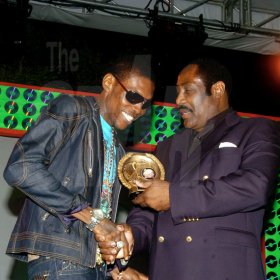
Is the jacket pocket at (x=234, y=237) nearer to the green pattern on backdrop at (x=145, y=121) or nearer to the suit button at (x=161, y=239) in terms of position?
the suit button at (x=161, y=239)

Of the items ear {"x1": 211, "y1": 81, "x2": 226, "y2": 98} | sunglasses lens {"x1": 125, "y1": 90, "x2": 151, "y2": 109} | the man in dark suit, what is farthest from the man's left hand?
ear {"x1": 211, "y1": 81, "x2": 226, "y2": 98}

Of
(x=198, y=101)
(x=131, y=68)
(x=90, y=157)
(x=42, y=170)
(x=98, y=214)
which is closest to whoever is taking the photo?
(x=42, y=170)

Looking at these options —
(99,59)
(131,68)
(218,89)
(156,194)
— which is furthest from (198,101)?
(99,59)

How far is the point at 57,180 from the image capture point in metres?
3.51

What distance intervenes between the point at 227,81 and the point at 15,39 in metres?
3.91

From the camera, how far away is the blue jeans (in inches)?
136

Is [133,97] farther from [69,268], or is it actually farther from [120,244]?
[69,268]

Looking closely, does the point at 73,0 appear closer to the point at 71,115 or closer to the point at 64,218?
the point at 71,115

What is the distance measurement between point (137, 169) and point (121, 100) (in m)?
0.51

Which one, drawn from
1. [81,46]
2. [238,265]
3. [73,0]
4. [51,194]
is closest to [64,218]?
[51,194]

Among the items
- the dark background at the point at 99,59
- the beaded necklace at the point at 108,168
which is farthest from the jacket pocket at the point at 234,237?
the dark background at the point at 99,59

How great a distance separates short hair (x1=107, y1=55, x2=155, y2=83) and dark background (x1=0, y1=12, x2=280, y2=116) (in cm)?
332

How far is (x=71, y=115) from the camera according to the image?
12.1 ft

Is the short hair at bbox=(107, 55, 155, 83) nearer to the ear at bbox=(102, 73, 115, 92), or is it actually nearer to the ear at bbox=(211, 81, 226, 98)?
the ear at bbox=(102, 73, 115, 92)
